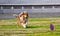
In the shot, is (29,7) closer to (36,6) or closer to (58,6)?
(36,6)

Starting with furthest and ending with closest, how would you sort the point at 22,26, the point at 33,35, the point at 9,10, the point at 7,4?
the point at 7,4 → the point at 9,10 → the point at 22,26 → the point at 33,35

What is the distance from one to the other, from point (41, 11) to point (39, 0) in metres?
2.00

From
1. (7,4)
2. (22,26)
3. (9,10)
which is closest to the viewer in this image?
(22,26)

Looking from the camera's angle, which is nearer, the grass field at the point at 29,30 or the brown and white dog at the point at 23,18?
the grass field at the point at 29,30

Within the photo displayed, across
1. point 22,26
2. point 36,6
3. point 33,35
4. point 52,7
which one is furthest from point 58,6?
point 33,35

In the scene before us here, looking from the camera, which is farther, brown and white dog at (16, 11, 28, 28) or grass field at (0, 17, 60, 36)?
brown and white dog at (16, 11, 28, 28)

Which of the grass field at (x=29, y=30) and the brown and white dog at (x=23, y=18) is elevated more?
the brown and white dog at (x=23, y=18)

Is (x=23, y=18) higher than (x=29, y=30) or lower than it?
higher

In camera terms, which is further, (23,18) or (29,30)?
(23,18)

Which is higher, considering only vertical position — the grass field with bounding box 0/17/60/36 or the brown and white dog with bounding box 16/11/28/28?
the brown and white dog with bounding box 16/11/28/28

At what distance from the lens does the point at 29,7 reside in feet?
54.3

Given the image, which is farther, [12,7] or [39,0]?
[39,0]

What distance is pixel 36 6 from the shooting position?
16.8 m

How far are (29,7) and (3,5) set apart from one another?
6.38 feet
